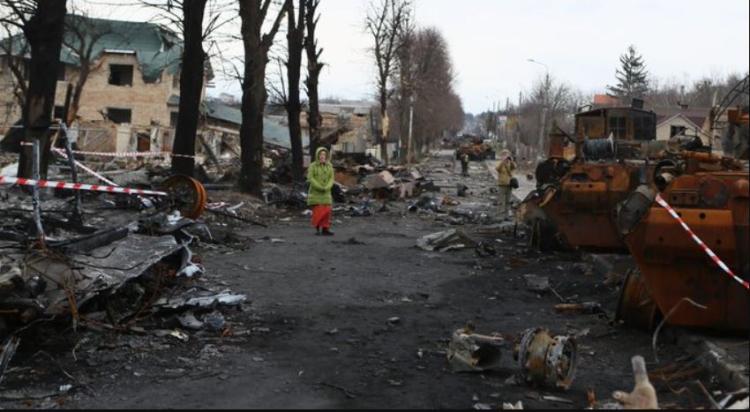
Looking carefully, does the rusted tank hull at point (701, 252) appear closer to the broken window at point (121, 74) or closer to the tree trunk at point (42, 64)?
the tree trunk at point (42, 64)

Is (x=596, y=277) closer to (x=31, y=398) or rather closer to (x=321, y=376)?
(x=321, y=376)

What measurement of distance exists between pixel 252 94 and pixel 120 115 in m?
39.6

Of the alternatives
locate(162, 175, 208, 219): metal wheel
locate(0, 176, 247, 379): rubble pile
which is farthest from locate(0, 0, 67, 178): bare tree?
locate(0, 176, 247, 379): rubble pile

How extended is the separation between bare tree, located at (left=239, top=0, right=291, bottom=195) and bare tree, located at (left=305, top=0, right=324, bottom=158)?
683 centimetres

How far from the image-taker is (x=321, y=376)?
569cm

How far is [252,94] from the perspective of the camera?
22000 mm

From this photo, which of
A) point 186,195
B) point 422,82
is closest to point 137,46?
point 422,82

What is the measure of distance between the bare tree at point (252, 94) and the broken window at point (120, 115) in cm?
3865

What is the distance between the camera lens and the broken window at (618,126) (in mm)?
17906

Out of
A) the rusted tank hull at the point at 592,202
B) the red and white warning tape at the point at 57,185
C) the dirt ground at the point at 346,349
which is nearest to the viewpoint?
the dirt ground at the point at 346,349

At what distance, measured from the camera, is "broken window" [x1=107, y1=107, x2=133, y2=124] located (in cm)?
5812

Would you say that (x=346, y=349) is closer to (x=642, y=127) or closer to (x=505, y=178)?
(x=642, y=127)

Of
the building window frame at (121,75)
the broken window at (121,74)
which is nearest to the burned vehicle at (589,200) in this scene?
the building window frame at (121,75)

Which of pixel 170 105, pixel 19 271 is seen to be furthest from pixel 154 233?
pixel 170 105
